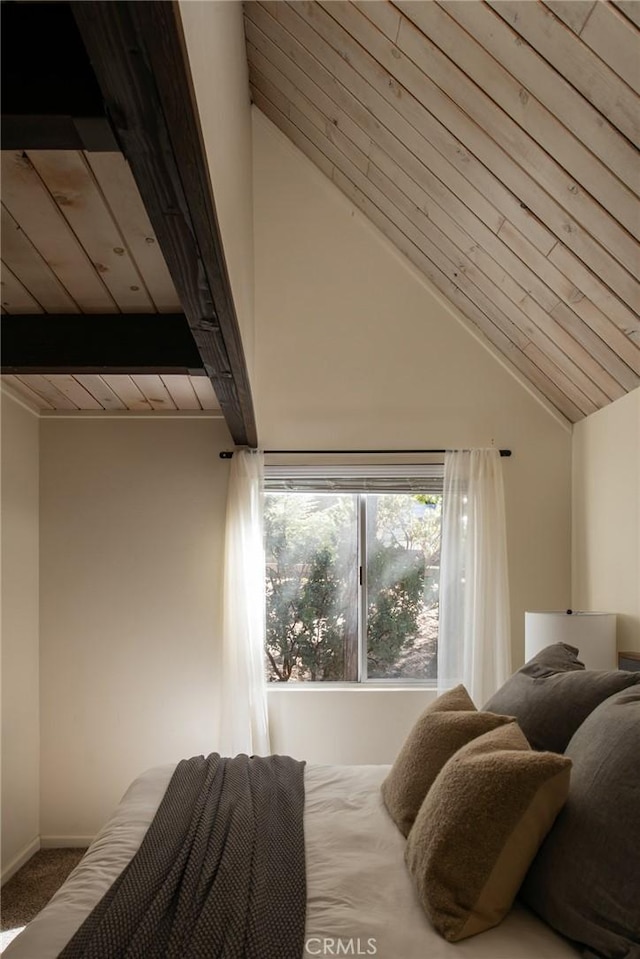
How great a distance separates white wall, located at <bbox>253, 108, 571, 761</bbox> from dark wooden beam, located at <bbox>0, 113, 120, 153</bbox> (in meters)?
2.76

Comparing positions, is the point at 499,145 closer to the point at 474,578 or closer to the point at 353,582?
the point at 474,578

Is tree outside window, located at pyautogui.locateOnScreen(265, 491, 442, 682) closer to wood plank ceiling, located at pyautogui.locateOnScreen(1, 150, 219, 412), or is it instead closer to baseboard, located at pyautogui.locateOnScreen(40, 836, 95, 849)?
baseboard, located at pyautogui.locateOnScreen(40, 836, 95, 849)

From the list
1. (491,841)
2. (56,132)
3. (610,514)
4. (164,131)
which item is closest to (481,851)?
(491,841)

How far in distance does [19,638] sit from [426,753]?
7.92 ft

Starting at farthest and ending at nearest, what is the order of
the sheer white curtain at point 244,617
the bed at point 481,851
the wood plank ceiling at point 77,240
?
the sheer white curtain at point 244,617 < the wood plank ceiling at point 77,240 < the bed at point 481,851

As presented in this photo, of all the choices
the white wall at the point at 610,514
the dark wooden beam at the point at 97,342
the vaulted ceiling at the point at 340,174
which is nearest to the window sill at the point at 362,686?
the white wall at the point at 610,514

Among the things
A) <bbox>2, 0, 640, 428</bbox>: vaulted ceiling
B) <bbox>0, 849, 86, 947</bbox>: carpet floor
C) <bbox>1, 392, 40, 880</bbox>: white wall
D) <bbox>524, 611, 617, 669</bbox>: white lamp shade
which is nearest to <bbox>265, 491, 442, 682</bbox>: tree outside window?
<bbox>2, 0, 640, 428</bbox>: vaulted ceiling

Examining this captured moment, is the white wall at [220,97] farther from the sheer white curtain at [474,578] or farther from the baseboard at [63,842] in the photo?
the baseboard at [63,842]

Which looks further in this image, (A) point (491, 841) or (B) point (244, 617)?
A: (B) point (244, 617)

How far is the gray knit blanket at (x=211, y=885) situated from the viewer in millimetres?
1462

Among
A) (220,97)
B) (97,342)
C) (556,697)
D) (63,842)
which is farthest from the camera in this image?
(63,842)

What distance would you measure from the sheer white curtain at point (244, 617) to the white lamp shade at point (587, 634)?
1428 mm

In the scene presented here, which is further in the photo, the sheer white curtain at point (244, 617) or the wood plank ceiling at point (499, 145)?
the sheer white curtain at point (244, 617)

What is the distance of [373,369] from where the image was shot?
4.15m
